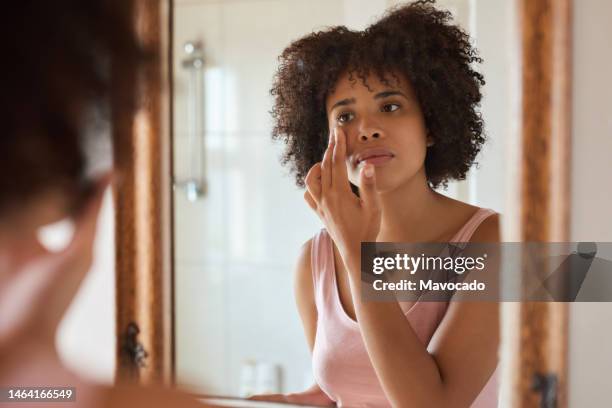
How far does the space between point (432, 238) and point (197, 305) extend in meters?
0.38

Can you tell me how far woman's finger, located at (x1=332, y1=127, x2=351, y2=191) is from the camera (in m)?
0.71

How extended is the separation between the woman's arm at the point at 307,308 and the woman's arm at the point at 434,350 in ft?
0.36

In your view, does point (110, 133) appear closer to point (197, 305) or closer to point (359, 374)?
point (359, 374)

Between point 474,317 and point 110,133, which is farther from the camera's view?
point 474,317

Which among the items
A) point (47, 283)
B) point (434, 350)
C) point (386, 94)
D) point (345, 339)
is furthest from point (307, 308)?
point (47, 283)

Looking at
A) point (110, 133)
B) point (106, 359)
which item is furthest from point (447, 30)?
point (106, 359)

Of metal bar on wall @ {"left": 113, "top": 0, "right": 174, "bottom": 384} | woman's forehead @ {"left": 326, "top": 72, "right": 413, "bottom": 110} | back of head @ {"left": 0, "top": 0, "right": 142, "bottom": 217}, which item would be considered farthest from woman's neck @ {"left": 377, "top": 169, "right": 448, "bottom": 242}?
back of head @ {"left": 0, "top": 0, "right": 142, "bottom": 217}

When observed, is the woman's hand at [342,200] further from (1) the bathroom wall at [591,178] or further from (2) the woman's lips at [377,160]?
(1) the bathroom wall at [591,178]

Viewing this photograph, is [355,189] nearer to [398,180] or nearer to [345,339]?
[398,180]

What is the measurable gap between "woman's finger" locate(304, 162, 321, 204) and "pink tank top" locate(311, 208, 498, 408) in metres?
0.07

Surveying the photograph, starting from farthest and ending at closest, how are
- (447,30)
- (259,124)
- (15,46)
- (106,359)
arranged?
1. (106,359)
2. (259,124)
3. (447,30)
4. (15,46)

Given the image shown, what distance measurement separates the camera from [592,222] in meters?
0.73

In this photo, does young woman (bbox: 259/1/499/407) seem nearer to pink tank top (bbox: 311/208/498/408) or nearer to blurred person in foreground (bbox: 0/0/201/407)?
pink tank top (bbox: 311/208/498/408)

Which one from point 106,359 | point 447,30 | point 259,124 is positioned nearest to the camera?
point 447,30
